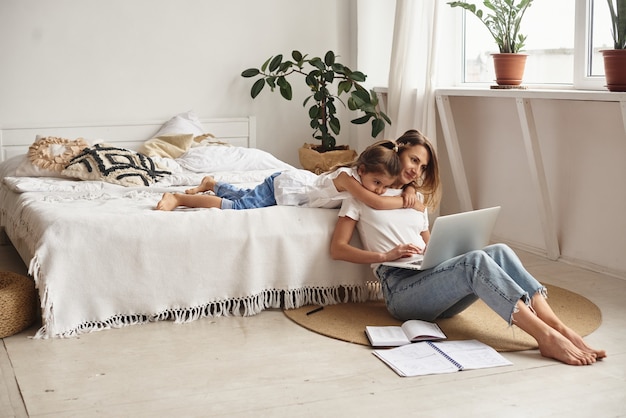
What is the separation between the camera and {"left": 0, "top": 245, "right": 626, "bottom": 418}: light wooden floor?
2.29 metres

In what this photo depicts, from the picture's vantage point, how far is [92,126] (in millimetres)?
5004

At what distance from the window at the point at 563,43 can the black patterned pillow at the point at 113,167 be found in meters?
A: 2.10

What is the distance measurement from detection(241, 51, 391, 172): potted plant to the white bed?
1.80 metres

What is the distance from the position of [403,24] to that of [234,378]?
2.97 m

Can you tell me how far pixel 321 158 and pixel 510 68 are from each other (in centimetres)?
133

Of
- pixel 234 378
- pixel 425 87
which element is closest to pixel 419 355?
pixel 234 378

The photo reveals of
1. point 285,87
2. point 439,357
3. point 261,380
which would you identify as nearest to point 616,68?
point 439,357

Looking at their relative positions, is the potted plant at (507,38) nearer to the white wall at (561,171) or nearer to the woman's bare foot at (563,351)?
the white wall at (561,171)

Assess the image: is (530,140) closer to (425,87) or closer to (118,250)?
(425,87)

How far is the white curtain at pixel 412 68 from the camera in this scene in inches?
187

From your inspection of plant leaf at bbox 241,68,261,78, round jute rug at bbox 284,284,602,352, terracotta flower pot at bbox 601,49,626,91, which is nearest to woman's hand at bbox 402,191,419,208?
round jute rug at bbox 284,284,602,352

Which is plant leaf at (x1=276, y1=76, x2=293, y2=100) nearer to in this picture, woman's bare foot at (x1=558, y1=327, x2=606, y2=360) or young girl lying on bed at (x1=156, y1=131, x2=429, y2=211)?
young girl lying on bed at (x1=156, y1=131, x2=429, y2=211)

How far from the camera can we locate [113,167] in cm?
422

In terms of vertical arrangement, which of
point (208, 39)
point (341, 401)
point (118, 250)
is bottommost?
point (341, 401)
